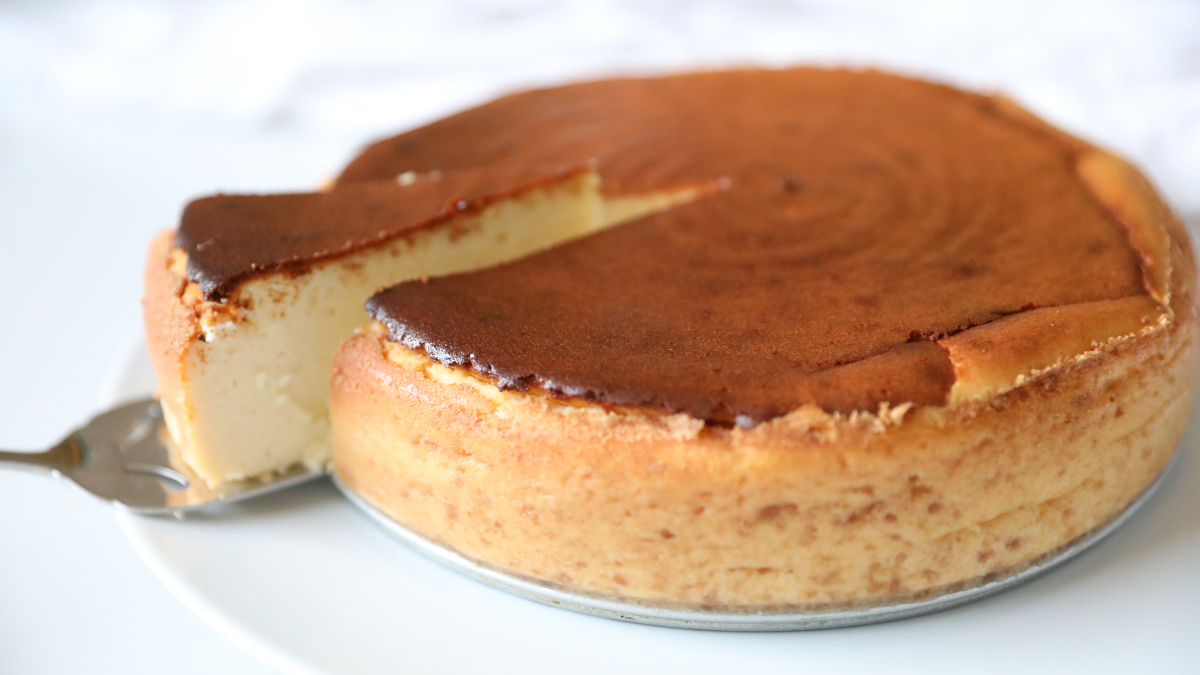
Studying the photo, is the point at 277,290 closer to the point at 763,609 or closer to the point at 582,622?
the point at 582,622

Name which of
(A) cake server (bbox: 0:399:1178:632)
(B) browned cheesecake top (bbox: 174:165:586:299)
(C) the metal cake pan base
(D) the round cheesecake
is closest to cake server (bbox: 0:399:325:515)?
(A) cake server (bbox: 0:399:1178:632)

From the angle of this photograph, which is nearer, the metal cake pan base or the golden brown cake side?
the golden brown cake side

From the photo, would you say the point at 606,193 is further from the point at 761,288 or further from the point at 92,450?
the point at 92,450

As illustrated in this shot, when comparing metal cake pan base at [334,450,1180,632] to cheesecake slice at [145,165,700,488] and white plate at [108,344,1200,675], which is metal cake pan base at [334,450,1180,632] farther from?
cheesecake slice at [145,165,700,488]

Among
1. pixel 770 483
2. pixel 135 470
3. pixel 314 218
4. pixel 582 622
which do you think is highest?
pixel 314 218

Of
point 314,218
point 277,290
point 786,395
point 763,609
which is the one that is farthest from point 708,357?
point 314,218

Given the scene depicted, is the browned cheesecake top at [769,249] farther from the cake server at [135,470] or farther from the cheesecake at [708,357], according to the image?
the cake server at [135,470]
